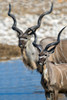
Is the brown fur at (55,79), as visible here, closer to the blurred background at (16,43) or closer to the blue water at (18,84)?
the blurred background at (16,43)

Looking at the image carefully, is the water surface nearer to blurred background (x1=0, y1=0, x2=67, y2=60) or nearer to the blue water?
the blue water

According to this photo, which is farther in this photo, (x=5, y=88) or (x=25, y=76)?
(x=25, y=76)

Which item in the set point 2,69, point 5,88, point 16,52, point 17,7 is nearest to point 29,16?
point 17,7

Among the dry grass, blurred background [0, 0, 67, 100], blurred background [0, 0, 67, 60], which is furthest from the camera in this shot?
blurred background [0, 0, 67, 60]

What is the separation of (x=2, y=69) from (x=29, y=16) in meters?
12.0

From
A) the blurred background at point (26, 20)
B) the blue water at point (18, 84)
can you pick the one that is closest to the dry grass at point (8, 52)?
the blurred background at point (26, 20)

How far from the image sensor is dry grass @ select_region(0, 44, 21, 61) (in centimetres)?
1845

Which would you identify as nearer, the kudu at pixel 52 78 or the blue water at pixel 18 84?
the kudu at pixel 52 78

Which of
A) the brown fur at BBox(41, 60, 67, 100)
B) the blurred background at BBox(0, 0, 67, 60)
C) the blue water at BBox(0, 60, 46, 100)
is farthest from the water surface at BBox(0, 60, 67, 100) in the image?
the blurred background at BBox(0, 0, 67, 60)

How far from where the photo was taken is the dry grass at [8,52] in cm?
1845

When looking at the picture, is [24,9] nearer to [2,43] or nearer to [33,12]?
[33,12]

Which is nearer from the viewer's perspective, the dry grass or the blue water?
the blue water

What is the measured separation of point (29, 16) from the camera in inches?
1038

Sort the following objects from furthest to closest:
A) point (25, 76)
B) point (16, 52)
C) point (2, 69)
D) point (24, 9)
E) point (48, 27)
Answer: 1. point (24, 9)
2. point (48, 27)
3. point (16, 52)
4. point (2, 69)
5. point (25, 76)
